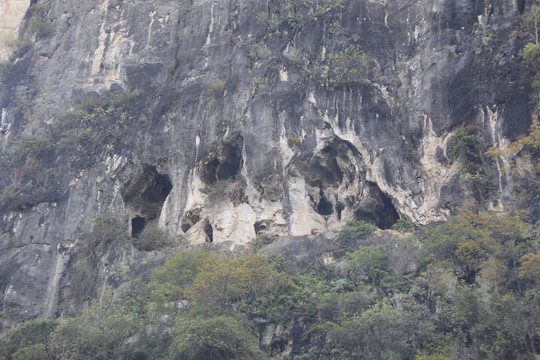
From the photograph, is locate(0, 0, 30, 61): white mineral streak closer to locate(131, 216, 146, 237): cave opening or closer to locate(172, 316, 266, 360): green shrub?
locate(131, 216, 146, 237): cave opening

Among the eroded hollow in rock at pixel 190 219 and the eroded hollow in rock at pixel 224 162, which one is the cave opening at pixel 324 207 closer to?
the eroded hollow in rock at pixel 224 162

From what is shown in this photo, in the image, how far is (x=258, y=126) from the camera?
848 inches

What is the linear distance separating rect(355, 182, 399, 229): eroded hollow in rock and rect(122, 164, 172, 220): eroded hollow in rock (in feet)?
25.0

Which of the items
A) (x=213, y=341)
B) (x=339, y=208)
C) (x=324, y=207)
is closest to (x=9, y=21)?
(x=324, y=207)

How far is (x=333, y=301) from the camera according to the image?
15570 millimetres

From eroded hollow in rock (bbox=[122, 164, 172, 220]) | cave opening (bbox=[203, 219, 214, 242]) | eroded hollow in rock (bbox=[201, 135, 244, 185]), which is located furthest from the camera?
eroded hollow in rock (bbox=[122, 164, 172, 220])

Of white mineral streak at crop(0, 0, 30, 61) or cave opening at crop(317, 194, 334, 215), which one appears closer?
cave opening at crop(317, 194, 334, 215)

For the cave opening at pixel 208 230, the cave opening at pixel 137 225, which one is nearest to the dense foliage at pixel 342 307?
the cave opening at pixel 208 230

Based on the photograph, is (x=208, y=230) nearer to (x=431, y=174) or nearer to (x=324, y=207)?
(x=324, y=207)

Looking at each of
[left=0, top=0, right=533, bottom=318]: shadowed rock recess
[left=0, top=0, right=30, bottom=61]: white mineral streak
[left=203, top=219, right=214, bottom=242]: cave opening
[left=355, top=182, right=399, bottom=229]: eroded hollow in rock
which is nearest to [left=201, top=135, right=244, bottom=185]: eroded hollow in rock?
[left=0, top=0, right=533, bottom=318]: shadowed rock recess

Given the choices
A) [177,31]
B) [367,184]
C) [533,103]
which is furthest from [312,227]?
[177,31]

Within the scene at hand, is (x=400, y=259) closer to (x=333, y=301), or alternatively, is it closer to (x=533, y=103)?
(x=333, y=301)

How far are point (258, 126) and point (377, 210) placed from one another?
5.23 meters

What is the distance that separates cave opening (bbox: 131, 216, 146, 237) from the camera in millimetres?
23016
